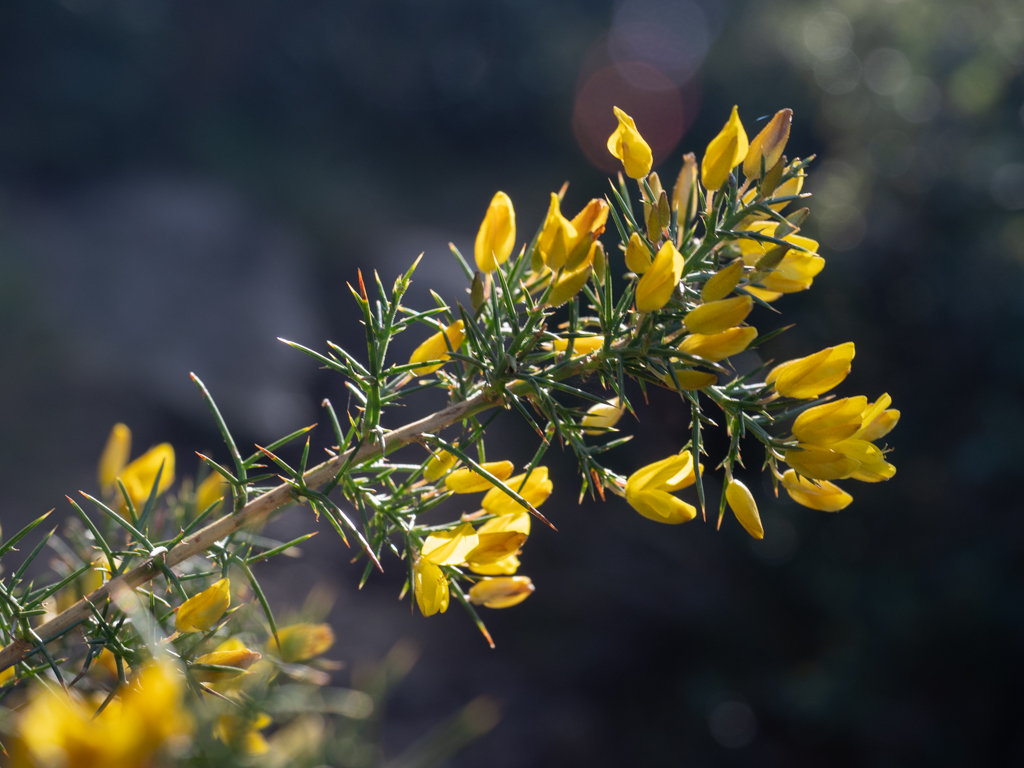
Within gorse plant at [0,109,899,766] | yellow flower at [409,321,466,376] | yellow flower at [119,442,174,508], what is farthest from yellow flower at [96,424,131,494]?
yellow flower at [409,321,466,376]

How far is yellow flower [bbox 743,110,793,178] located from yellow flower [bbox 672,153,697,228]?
4 cm

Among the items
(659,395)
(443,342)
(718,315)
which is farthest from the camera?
(659,395)

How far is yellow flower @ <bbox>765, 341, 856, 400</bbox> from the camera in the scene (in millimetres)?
400

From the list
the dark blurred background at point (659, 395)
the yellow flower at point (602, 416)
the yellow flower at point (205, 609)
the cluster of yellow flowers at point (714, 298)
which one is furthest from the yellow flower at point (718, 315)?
the dark blurred background at point (659, 395)

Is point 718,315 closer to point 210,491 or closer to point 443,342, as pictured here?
point 443,342

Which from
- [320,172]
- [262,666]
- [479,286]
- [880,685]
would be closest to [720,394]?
[479,286]

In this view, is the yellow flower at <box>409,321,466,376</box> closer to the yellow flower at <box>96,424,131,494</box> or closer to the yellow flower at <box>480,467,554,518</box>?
the yellow flower at <box>480,467,554,518</box>

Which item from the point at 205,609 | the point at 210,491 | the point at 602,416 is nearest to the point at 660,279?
the point at 602,416

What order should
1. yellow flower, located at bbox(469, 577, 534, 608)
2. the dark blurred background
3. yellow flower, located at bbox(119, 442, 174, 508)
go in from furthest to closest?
the dark blurred background
yellow flower, located at bbox(119, 442, 174, 508)
yellow flower, located at bbox(469, 577, 534, 608)

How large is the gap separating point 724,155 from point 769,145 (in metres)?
0.04

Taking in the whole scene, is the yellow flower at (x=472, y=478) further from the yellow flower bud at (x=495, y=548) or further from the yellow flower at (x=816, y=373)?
the yellow flower at (x=816, y=373)

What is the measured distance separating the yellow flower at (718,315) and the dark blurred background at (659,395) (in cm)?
197

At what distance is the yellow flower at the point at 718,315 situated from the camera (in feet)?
1.20

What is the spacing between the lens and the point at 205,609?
401 millimetres
